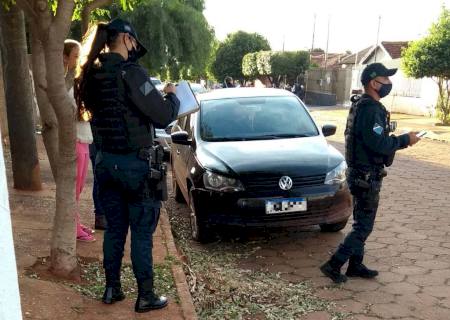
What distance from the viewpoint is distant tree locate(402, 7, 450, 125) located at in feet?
65.9

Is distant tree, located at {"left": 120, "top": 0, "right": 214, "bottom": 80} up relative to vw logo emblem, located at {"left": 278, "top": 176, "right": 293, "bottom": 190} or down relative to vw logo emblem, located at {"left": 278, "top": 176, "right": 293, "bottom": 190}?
up

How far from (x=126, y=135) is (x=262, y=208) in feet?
6.99

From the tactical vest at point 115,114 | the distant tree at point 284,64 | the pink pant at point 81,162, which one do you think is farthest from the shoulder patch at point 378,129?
the distant tree at point 284,64

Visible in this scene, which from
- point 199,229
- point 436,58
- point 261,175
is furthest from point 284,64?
point 261,175

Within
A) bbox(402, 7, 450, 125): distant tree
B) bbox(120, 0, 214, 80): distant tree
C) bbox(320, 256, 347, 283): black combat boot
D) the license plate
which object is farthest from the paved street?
bbox(120, 0, 214, 80): distant tree

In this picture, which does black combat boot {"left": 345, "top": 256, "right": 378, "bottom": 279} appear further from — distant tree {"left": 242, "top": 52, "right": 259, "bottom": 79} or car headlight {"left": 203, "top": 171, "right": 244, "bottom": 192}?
distant tree {"left": 242, "top": 52, "right": 259, "bottom": 79}

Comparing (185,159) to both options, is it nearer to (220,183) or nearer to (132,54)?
(220,183)

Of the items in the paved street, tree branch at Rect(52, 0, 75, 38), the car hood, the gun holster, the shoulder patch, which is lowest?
the paved street

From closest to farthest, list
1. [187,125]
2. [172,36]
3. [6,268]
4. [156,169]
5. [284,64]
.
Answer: [6,268] < [156,169] < [187,125] < [172,36] < [284,64]

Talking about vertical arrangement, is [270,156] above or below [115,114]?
below

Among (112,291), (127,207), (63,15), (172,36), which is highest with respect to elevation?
(172,36)

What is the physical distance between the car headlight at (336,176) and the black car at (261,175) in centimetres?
1

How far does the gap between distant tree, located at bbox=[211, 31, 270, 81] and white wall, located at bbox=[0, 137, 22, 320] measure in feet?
190

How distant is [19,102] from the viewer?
6113mm
